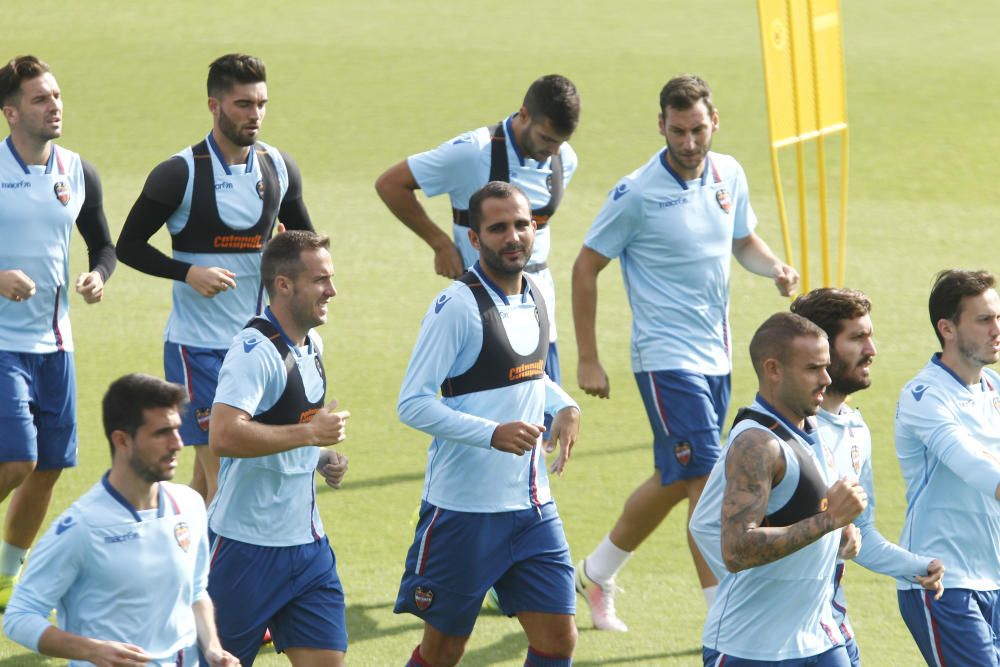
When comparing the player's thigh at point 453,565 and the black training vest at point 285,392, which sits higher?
the black training vest at point 285,392

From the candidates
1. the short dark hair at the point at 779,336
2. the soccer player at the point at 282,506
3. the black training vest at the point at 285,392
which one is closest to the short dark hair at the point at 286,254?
the soccer player at the point at 282,506

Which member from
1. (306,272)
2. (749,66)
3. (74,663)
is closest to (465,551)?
(306,272)

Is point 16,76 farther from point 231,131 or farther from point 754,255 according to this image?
point 754,255

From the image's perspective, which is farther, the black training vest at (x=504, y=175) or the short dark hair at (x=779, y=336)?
the black training vest at (x=504, y=175)

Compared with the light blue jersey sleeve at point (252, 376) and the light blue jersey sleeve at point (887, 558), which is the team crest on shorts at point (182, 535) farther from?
A: the light blue jersey sleeve at point (887, 558)

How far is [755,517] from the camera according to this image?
467 cm

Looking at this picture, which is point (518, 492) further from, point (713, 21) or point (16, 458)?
point (713, 21)

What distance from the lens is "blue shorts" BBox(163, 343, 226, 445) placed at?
23.9ft

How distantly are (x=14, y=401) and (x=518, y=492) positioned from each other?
8.36 ft

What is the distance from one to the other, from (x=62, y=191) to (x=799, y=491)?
402 cm

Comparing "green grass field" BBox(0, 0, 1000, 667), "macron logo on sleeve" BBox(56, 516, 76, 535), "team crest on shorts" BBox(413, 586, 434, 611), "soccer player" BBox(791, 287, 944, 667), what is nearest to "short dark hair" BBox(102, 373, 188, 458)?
"macron logo on sleeve" BBox(56, 516, 76, 535)

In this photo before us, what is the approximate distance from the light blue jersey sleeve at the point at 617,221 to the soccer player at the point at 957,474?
71.0 inches

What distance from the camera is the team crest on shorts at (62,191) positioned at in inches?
288

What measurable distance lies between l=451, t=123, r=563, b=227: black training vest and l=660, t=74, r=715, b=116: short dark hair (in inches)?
27.7
